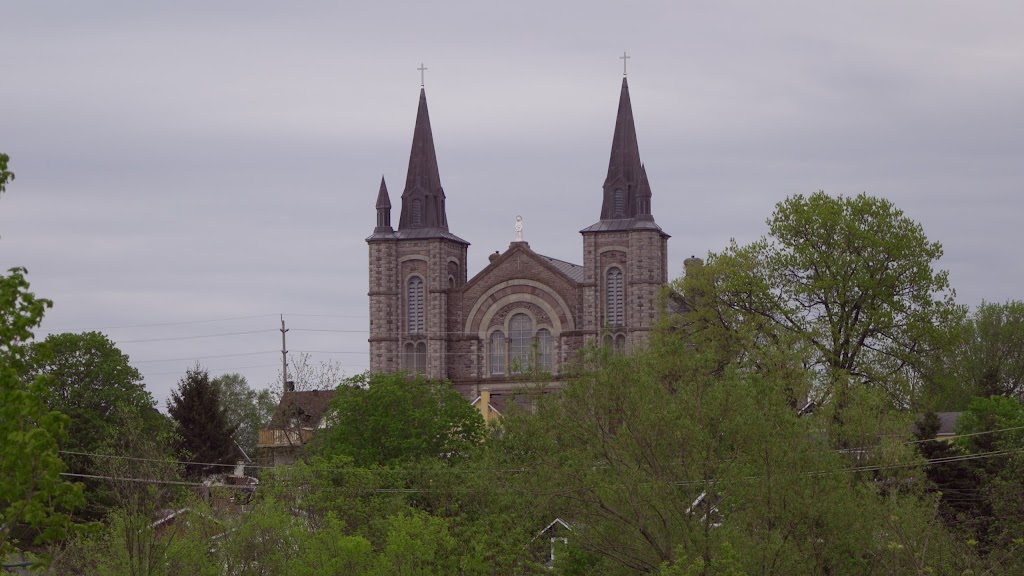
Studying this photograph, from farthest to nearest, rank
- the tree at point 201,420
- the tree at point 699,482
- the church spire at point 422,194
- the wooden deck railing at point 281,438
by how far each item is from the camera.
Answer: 1. the church spire at point 422,194
2. the wooden deck railing at point 281,438
3. the tree at point 201,420
4. the tree at point 699,482

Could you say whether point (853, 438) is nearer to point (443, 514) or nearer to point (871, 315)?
point (443, 514)

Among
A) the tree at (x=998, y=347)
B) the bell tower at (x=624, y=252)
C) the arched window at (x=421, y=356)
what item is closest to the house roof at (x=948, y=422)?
the tree at (x=998, y=347)

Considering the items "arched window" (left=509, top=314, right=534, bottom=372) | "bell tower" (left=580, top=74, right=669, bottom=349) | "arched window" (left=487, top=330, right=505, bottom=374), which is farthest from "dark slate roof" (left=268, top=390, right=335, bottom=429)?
"bell tower" (left=580, top=74, right=669, bottom=349)

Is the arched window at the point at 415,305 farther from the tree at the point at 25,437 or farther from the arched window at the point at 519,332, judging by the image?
the tree at the point at 25,437

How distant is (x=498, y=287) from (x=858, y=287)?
40411 millimetres

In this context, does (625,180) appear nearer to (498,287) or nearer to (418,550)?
(498,287)

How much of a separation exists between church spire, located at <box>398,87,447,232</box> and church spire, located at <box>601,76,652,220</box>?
33.6 ft

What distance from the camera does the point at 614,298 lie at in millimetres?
90188

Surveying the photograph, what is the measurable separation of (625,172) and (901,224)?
3715 centimetres

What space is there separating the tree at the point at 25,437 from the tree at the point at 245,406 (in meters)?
95.6

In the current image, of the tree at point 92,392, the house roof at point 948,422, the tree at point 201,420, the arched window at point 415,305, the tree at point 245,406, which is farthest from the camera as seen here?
the tree at point 245,406

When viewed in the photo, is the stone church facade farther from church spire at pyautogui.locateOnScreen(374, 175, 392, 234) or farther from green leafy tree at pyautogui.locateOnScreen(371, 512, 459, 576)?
green leafy tree at pyautogui.locateOnScreen(371, 512, 459, 576)

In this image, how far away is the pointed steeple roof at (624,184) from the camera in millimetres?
91125

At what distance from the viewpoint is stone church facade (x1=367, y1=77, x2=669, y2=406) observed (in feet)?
295
